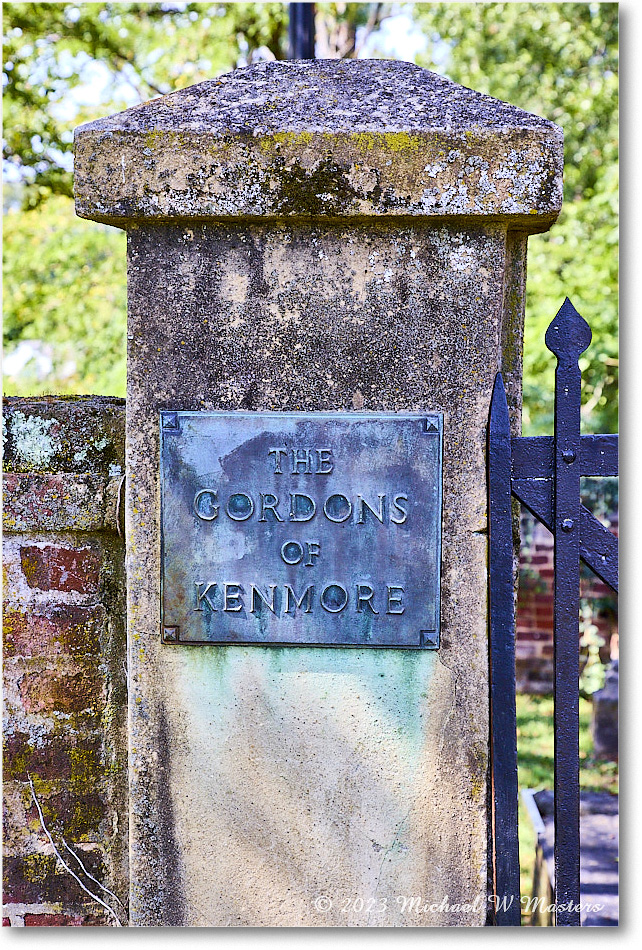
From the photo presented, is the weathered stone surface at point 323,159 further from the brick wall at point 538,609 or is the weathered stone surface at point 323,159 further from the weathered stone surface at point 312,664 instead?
the brick wall at point 538,609

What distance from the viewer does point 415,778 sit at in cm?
155

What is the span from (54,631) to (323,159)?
1145 millimetres

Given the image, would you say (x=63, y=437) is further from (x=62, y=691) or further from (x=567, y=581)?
(x=567, y=581)

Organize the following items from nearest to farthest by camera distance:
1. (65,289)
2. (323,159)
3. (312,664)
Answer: (323,159) < (312,664) < (65,289)

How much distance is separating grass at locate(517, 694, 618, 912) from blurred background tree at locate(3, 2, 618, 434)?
233 centimetres

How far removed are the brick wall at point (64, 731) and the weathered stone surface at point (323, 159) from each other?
531 millimetres

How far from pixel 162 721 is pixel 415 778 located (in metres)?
0.49

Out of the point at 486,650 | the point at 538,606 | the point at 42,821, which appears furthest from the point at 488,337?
the point at 538,606

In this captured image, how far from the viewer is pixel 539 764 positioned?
5.23 metres

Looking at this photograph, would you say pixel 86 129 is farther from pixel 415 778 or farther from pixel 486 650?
pixel 415 778

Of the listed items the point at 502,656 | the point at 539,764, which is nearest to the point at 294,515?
the point at 502,656

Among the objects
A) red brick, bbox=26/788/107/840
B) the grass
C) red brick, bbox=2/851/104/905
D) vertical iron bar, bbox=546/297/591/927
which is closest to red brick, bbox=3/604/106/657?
red brick, bbox=26/788/107/840

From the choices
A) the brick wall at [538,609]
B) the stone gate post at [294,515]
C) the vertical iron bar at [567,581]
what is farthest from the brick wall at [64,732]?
the brick wall at [538,609]

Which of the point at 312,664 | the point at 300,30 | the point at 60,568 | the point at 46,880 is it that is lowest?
the point at 46,880
